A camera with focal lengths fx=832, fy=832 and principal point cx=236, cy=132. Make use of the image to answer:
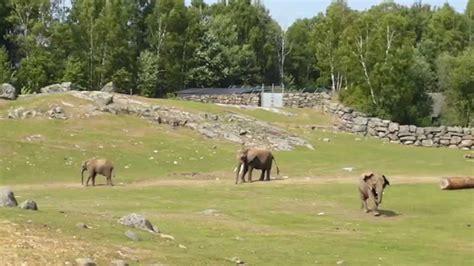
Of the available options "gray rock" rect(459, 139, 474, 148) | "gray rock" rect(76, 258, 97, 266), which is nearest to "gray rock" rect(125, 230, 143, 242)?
"gray rock" rect(76, 258, 97, 266)

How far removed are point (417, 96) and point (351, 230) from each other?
186 feet

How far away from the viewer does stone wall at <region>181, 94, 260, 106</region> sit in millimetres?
76500

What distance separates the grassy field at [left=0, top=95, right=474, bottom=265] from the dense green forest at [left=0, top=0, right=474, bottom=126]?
524 inches

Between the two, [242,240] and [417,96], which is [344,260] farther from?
[417,96]

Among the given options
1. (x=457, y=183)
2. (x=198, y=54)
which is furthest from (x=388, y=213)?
(x=198, y=54)

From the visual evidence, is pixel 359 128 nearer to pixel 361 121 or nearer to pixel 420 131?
pixel 361 121

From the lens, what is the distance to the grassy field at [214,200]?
644 inches

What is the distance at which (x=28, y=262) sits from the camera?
13219mm

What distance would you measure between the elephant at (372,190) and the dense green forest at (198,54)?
43829mm

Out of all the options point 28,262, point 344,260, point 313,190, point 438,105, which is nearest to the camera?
point 28,262

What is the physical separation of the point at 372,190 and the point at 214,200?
18.5ft

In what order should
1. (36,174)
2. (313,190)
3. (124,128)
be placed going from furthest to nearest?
(124,128) → (36,174) → (313,190)

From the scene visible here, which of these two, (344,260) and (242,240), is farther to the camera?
(242,240)

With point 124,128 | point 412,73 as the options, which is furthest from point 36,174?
point 412,73
